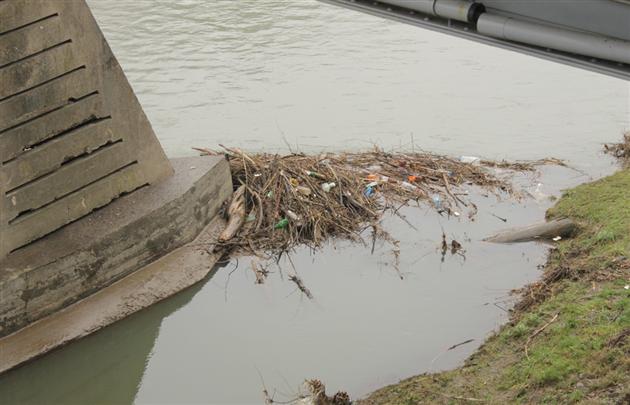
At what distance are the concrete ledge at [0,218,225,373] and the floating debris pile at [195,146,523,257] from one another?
1.39ft

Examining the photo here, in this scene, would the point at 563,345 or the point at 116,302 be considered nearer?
the point at 563,345

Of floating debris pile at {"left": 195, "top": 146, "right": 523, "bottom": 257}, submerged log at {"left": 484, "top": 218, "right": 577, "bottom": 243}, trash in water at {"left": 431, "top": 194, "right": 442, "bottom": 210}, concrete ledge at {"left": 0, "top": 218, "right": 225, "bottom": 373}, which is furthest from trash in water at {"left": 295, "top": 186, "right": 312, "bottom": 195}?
submerged log at {"left": 484, "top": 218, "right": 577, "bottom": 243}

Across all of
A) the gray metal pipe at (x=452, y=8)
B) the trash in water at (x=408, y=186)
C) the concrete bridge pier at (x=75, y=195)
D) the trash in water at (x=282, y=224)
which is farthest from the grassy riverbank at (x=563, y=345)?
the concrete bridge pier at (x=75, y=195)

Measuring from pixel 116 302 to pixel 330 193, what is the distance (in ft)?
10.3

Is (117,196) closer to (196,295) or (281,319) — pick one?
(196,295)

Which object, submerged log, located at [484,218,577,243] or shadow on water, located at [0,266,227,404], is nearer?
shadow on water, located at [0,266,227,404]

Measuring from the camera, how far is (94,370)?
9.02 meters

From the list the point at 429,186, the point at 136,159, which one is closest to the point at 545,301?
the point at 429,186

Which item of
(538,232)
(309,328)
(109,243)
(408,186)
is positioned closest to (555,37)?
(309,328)

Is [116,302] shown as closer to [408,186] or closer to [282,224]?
[282,224]

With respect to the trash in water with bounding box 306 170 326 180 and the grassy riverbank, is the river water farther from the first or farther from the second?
the trash in water with bounding box 306 170 326 180

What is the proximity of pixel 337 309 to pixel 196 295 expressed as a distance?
1.62 m

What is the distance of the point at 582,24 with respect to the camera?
5578mm

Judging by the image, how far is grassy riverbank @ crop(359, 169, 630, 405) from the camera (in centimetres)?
677
